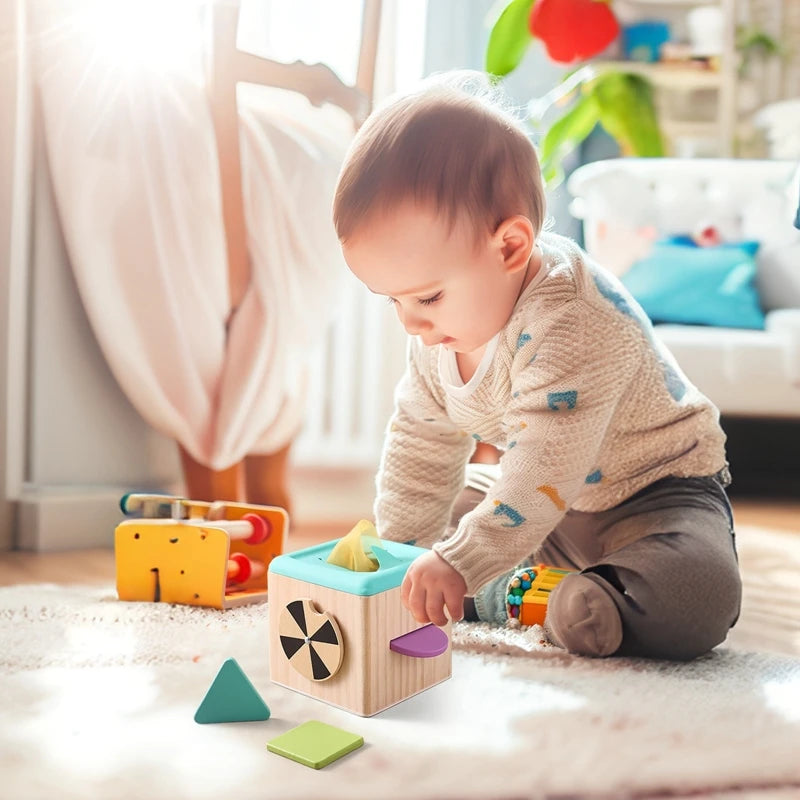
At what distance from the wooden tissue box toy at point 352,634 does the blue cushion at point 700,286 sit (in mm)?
1285

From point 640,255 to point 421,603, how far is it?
145cm

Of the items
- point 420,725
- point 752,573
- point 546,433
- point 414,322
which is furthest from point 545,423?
point 752,573

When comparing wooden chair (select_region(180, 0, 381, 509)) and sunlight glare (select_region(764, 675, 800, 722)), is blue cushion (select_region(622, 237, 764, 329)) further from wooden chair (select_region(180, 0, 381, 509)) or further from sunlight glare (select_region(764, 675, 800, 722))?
sunlight glare (select_region(764, 675, 800, 722))

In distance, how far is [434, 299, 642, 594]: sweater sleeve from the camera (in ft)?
2.34

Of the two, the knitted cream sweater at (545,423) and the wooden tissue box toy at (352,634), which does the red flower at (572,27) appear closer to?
the knitted cream sweater at (545,423)

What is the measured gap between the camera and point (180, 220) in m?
1.26

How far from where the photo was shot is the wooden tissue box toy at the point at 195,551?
0.92m

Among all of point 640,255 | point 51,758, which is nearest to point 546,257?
point 51,758

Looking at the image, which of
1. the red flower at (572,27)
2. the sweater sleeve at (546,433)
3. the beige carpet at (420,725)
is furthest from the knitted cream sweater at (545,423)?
the red flower at (572,27)

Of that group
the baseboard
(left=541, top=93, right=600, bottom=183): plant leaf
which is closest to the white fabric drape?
the baseboard

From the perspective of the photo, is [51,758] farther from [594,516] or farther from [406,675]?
[594,516]

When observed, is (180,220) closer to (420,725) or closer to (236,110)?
(236,110)

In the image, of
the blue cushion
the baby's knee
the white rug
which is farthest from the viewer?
the blue cushion

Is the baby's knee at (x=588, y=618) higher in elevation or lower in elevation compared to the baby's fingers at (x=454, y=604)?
lower
